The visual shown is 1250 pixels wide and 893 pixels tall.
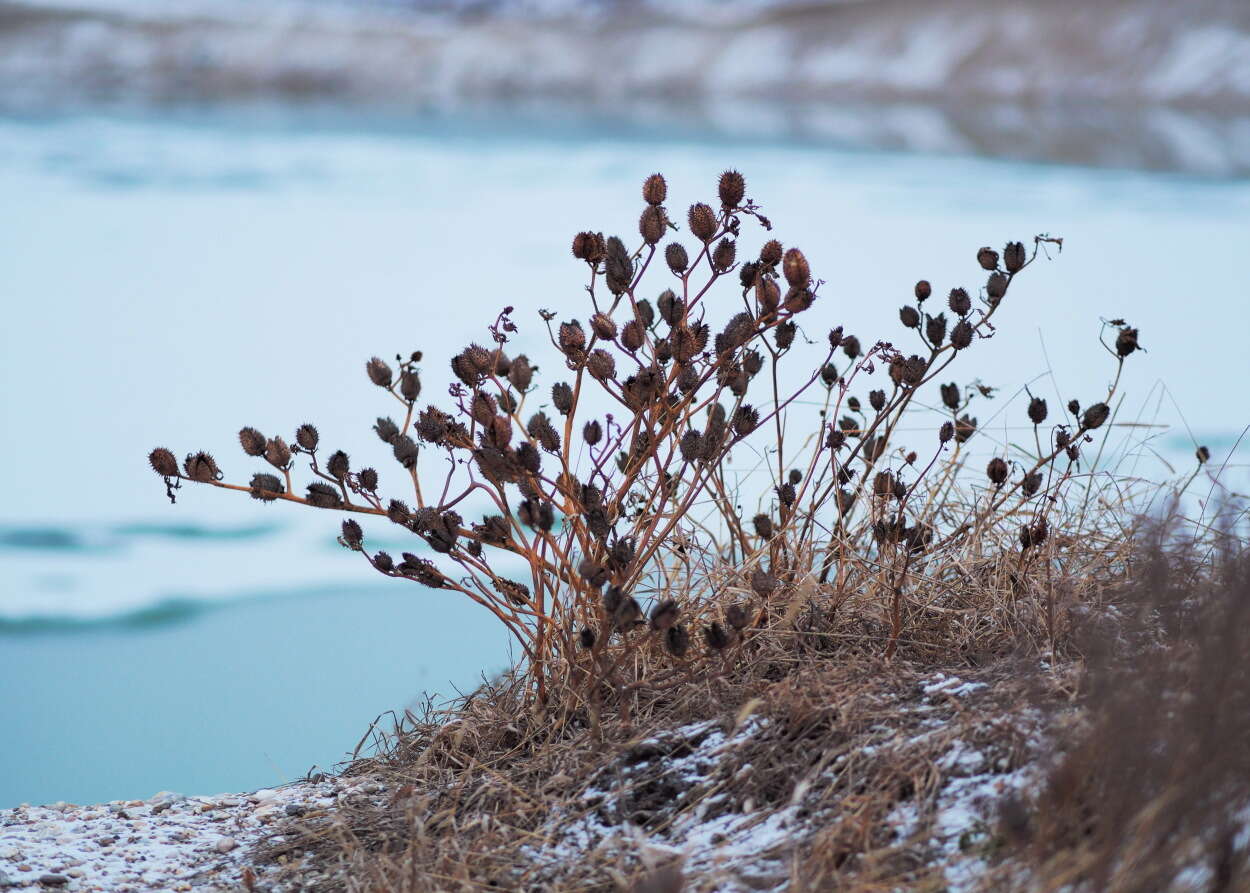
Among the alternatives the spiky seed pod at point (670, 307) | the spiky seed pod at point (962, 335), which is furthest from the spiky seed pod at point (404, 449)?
the spiky seed pod at point (962, 335)

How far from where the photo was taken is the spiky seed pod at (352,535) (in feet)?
5.03

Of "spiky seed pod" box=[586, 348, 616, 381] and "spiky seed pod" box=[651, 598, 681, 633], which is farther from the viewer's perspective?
"spiky seed pod" box=[586, 348, 616, 381]

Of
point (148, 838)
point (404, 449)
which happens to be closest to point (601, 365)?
point (404, 449)

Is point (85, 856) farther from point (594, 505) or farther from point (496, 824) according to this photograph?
point (594, 505)

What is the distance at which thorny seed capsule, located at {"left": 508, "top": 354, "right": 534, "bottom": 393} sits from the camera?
148 centimetres

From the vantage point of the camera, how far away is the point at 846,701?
1449 millimetres

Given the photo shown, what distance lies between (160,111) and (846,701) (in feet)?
30.5

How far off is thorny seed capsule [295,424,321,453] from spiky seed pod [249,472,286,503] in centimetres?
5

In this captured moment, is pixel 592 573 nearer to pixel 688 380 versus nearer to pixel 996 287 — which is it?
pixel 688 380

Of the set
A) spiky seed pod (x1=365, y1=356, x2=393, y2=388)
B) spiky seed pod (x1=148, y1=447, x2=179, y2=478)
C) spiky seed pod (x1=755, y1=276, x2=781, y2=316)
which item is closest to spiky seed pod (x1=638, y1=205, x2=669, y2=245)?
spiky seed pod (x1=755, y1=276, x2=781, y2=316)

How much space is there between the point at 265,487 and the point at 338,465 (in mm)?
92

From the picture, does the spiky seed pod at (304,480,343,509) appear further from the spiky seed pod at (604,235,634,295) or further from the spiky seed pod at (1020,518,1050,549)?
the spiky seed pod at (1020,518,1050,549)

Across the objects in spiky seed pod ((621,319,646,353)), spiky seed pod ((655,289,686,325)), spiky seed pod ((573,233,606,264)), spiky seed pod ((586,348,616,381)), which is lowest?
spiky seed pod ((586,348,616,381))

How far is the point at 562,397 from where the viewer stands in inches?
62.2
